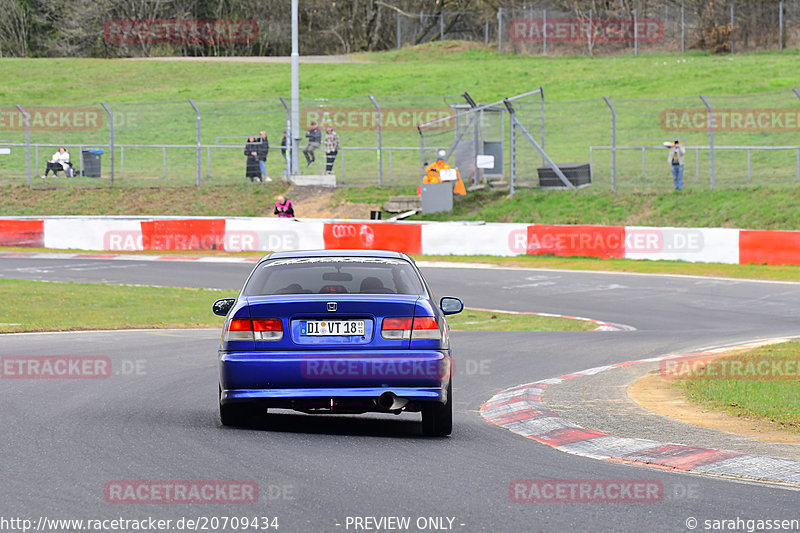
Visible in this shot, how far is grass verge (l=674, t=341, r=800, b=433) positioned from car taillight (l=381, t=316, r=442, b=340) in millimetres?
2865

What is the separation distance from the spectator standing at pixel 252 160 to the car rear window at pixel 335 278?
29.8m

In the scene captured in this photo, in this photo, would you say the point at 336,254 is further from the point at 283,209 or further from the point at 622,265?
the point at 283,209

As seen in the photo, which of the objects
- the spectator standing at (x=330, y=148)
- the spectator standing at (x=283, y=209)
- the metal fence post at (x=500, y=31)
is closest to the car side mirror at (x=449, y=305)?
Result: the spectator standing at (x=283, y=209)

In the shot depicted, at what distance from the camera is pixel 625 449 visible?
8.33 meters

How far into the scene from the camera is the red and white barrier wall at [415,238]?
90.0ft

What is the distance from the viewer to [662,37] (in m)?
60.3

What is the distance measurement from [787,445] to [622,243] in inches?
805

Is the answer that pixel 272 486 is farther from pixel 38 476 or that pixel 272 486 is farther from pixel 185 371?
pixel 185 371

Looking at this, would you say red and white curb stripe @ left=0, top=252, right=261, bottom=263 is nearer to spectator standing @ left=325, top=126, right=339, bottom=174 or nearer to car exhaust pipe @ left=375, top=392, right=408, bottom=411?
spectator standing @ left=325, top=126, right=339, bottom=174

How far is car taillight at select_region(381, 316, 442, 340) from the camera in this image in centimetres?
854

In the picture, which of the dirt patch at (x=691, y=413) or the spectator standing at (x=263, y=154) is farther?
the spectator standing at (x=263, y=154)

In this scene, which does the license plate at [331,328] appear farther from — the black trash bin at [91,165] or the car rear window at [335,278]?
the black trash bin at [91,165]

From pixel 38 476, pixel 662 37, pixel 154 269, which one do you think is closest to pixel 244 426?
pixel 38 476

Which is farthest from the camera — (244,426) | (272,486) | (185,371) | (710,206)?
(710,206)
